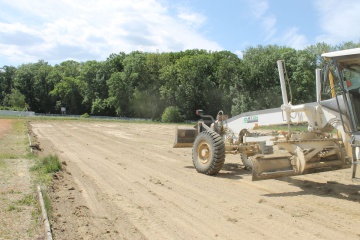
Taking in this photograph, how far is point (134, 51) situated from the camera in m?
88.9

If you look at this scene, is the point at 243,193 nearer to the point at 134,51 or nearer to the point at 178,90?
the point at 178,90

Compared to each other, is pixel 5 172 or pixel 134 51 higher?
pixel 134 51

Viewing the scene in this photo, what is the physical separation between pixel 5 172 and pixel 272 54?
4767 cm

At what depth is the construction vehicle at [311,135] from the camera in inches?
261

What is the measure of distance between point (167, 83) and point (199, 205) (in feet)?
208

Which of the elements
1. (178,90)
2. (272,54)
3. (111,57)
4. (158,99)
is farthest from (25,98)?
(272,54)

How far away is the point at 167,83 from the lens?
69.8 metres

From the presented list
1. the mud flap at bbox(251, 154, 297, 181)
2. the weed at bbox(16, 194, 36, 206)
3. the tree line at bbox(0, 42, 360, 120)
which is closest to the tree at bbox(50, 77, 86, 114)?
the tree line at bbox(0, 42, 360, 120)

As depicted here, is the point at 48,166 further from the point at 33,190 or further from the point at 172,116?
the point at 172,116

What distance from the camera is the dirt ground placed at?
17.8 ft

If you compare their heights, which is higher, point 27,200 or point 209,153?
point 209,153

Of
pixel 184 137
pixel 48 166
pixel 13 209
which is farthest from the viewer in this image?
pixel 184 137

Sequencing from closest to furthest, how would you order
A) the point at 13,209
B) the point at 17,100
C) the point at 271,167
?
1. the point at 13,209
2. the point at 271,167
3. the point at 17,100

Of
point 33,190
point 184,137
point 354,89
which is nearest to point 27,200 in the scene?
point 33,190
